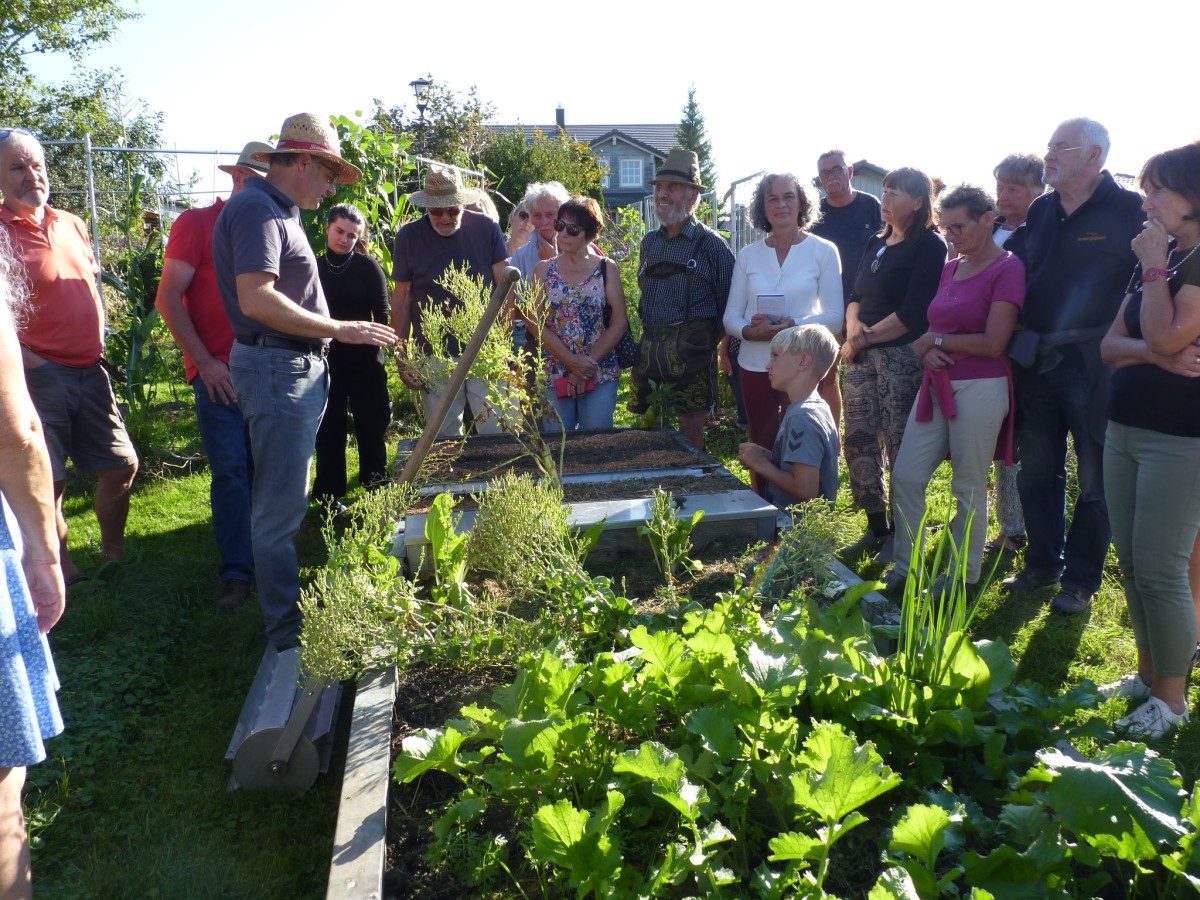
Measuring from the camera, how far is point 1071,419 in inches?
160

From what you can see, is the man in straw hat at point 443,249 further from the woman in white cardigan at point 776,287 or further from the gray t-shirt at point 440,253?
the woman in white cardigan at point 776,287

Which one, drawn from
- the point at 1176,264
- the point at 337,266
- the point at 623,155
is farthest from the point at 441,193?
the point at 623,155

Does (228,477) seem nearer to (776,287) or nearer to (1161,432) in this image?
(776,287)

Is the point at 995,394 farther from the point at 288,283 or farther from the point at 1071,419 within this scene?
the point at 288,283

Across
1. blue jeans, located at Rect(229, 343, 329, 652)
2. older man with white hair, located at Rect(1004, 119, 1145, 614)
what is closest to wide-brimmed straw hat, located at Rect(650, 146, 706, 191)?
older man with white hair, located at Rect(1004, 119, 1145, 614)

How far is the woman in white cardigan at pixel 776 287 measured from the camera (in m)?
4.92

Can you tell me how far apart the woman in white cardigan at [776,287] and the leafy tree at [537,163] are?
1703 cm

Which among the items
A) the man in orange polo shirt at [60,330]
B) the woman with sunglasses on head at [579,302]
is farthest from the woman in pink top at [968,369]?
the man in orange polo shirt at [60,330]

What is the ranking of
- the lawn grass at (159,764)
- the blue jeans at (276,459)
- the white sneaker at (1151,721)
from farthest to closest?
1. the blue jeans at (276,459)
2. the white sneaker at (1151,721)
3. the lawn grass at (159,764)

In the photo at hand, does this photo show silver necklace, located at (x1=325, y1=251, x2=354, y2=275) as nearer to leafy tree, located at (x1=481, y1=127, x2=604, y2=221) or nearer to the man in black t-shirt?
the man in black t-shirt

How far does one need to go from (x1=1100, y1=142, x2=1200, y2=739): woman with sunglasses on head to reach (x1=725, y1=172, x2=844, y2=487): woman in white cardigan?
195 centimetres

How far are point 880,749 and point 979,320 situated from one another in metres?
2.80

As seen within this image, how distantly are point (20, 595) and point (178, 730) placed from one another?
186 cm

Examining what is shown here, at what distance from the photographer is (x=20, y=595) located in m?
1.87
